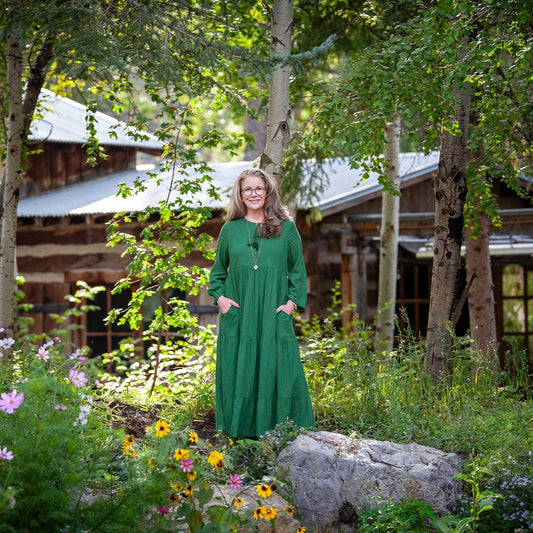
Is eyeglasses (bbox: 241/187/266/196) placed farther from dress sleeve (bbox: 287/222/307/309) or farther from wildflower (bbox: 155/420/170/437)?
wildflower (bbox: 155/420/170/437)

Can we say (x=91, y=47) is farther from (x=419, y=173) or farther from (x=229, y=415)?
(x=419, y=173)

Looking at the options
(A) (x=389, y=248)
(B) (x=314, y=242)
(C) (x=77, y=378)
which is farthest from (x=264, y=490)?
(B) (x=314, y=242)

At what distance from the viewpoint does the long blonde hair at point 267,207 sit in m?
4.65

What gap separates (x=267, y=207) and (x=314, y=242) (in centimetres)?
483

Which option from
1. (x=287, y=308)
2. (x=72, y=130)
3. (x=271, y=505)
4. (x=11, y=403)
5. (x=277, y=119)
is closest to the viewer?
(x=11, y=403)

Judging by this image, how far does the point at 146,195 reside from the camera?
369 inches

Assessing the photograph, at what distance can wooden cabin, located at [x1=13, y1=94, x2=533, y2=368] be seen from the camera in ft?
29.9

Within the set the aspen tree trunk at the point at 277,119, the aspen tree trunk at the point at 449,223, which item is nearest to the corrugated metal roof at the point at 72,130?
the aspen tree trunk at the point at 277,119

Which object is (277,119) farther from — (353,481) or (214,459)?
(214,459)

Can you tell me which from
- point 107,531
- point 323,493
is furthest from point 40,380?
point 323,493

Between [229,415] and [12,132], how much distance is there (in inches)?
122

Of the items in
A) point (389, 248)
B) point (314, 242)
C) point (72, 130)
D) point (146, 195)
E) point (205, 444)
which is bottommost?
point (205, 444)

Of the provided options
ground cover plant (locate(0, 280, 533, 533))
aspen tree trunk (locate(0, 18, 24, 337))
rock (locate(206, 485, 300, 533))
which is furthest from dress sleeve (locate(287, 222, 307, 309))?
aspen tree trunk (locate(0, 18, 24, 337))

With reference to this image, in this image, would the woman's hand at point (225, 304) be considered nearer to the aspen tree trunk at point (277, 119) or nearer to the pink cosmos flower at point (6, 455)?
the aspen tree trunk at point (277, 119)
